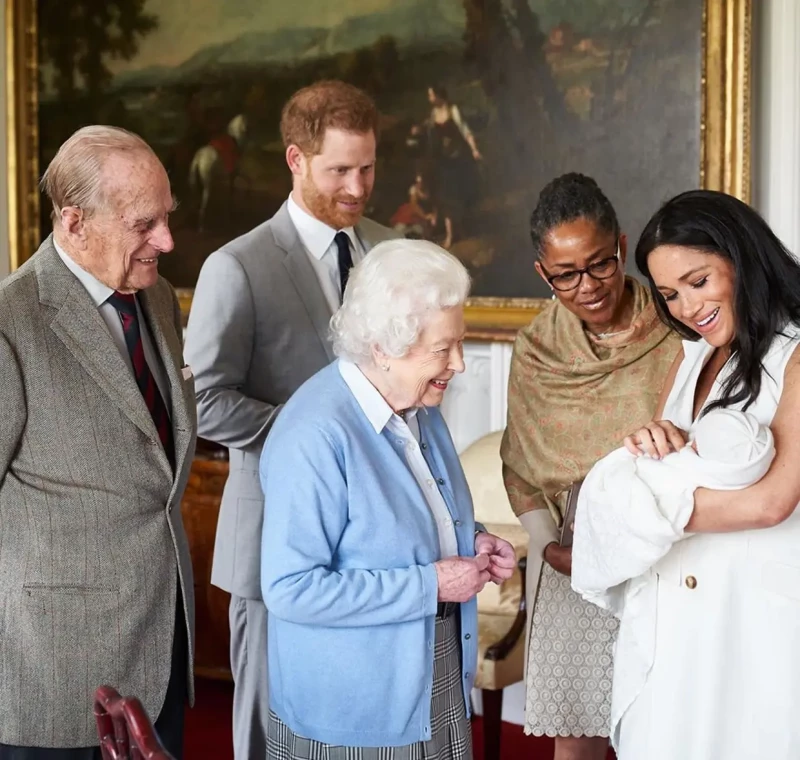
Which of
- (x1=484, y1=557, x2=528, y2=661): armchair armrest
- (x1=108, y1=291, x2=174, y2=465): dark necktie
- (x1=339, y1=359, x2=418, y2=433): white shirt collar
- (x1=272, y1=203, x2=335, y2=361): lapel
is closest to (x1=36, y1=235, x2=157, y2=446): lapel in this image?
(x1=108, y1=291, x2=174, y2=465): dark necktie

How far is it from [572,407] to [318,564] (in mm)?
1015

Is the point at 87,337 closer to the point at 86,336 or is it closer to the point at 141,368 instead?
the point at 86,336

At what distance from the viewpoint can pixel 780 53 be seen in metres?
4.25

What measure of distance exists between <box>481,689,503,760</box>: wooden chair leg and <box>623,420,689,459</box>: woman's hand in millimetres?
2093

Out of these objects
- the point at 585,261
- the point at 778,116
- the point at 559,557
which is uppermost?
the point at 778,116

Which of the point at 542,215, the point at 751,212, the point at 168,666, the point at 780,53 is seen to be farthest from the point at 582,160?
the point at 168,666

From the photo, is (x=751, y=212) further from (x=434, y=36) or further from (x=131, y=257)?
(x=434, y=36)

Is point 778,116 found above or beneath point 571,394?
above

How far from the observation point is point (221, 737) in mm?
4723

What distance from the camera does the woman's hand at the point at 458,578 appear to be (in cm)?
232

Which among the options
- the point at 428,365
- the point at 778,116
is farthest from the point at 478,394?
the point at 428,365

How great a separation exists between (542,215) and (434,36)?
219cm

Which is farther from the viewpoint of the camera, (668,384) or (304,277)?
(304,277)

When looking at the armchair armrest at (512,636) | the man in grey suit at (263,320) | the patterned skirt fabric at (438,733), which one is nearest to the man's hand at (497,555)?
the patterned skirt fabric at (438,733)
